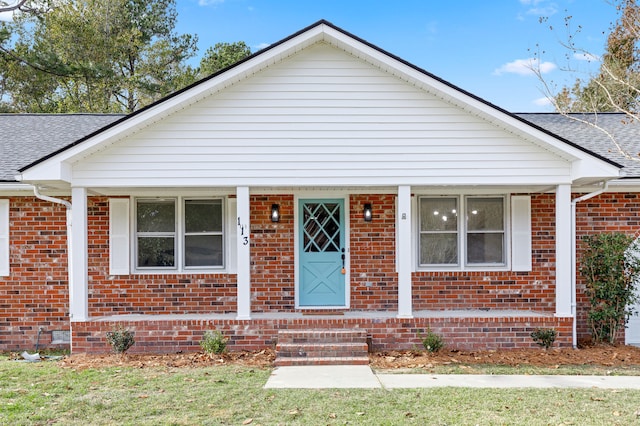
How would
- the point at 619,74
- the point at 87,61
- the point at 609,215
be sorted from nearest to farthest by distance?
the point at 609,215
the point at 619,74
the point at 87,61

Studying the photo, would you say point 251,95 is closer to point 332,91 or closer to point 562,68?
point 332,91

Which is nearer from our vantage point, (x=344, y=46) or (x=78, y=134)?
(x=344, y=46)

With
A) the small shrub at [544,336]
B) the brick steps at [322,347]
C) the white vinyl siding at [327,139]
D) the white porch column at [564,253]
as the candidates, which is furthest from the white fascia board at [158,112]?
the small shrub at [544,336]

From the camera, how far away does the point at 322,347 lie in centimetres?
741

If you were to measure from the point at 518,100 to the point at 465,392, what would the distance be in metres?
17.1

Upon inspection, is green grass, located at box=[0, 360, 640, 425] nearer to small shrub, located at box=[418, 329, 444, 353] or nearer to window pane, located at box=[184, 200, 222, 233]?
small shrub, located at box=[418, 329, 444, 353]

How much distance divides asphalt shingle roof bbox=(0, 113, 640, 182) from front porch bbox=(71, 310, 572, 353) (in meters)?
3.02

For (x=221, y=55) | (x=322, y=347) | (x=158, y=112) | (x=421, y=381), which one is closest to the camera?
(x=421, y=381)

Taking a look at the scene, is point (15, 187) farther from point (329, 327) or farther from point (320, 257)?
point (329, 327)

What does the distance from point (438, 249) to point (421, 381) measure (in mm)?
3510

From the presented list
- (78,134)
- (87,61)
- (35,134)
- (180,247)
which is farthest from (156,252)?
(87,61)

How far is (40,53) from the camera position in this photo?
69.0 feet

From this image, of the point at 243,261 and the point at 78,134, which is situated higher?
the point at 78,134

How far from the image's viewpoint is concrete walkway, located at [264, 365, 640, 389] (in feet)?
19.8
